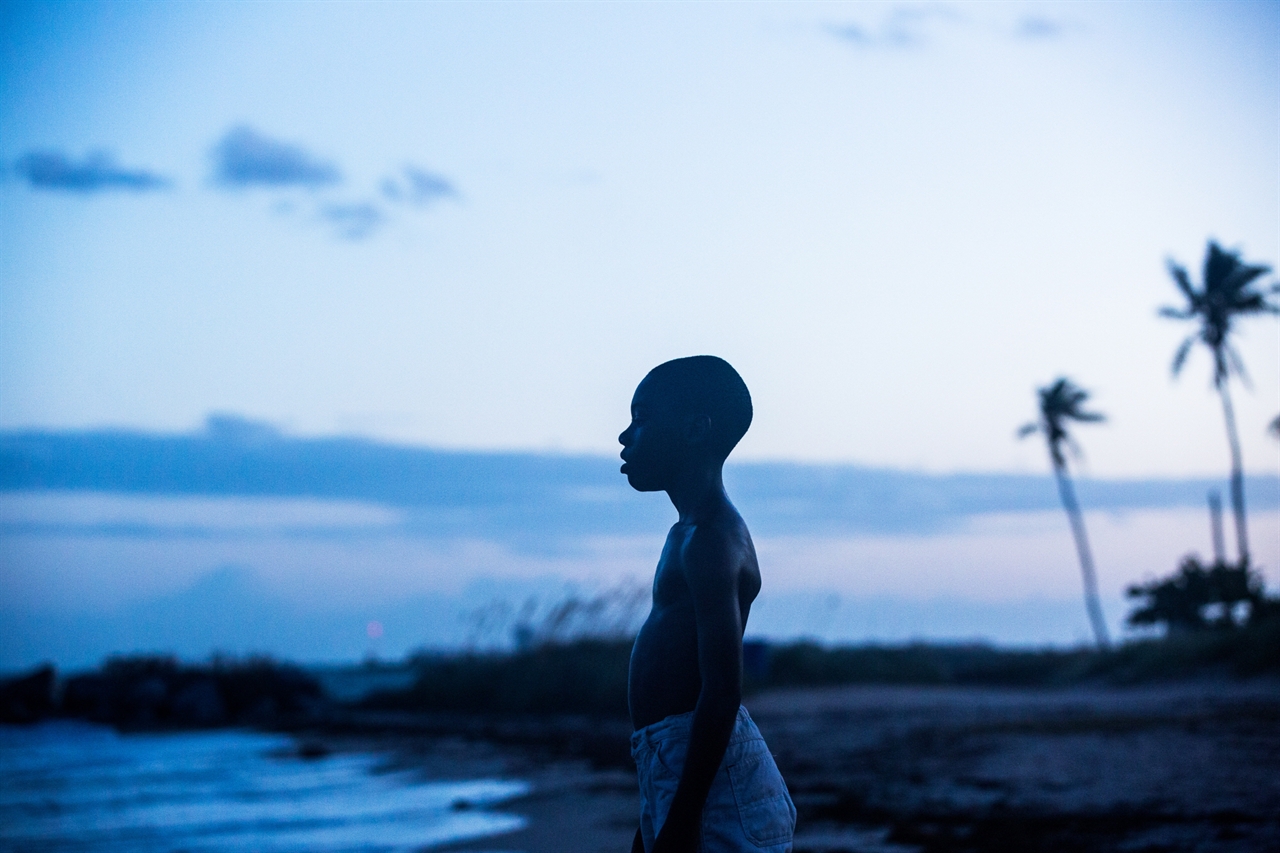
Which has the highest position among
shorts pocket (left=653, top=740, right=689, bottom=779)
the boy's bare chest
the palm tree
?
the palm tree

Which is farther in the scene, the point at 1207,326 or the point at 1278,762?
the point at 1207,326

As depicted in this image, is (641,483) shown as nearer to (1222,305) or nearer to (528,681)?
(528,681)

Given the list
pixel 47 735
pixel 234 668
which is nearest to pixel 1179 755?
pixel 47 735

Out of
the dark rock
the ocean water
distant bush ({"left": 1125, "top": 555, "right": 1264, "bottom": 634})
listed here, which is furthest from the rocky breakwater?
distant bush ({"left": 1125, "top": 555, "right": 1264, "bottom": 634})

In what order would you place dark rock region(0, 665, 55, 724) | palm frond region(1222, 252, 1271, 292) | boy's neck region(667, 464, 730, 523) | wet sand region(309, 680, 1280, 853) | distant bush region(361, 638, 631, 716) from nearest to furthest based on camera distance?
boy's neck region(667, 464, 730, 523) < wet sand region(309, 680, 1280, 853) < distant bush region(361, 638, 631, 716) < dark rock region(0, 665, 55, 724) < palm frond region(1222, 252, 1271, 292)

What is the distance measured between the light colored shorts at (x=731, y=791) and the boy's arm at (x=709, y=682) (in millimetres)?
39

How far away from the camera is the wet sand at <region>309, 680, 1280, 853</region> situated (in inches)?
249

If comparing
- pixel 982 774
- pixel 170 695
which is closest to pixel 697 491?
pixel 982 774

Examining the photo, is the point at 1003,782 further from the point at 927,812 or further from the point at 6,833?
the point at 6,833

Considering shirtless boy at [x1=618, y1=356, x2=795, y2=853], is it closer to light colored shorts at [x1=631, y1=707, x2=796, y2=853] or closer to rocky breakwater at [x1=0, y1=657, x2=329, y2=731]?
light colored shorts at [x1=631, y1=707, x2=796, y2=853]

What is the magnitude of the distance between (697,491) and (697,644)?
0.33 m

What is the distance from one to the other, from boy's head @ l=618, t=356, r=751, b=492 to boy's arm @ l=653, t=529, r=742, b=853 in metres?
0.26

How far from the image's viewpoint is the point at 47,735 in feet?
68.9

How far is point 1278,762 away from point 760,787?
7054mm
